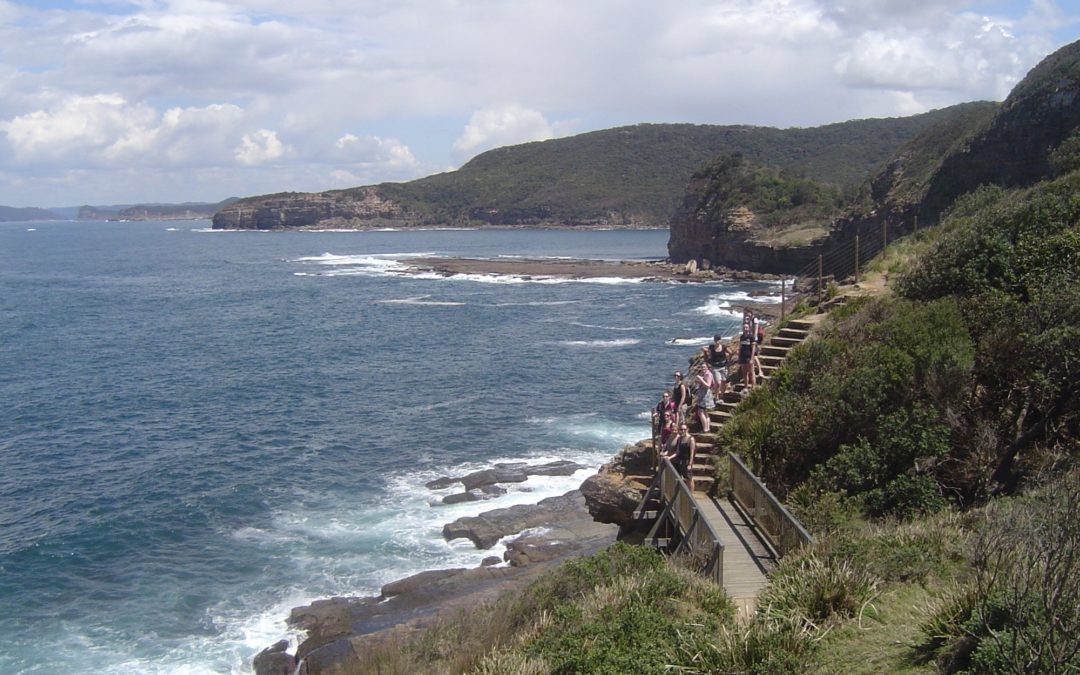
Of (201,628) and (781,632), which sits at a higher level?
(781,632)

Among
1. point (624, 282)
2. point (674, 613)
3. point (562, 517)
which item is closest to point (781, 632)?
point (674, 613)

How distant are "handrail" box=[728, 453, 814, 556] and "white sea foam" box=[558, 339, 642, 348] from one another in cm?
3127

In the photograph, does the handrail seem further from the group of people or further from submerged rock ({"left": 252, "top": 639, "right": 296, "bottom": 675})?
submerged rock ({"left": 252, "top": 639, "right": 296, "bottom": 675})

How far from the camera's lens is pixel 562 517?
21609 millimetres

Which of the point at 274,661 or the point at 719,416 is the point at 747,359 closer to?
the point at 719,416

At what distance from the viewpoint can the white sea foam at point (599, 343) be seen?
4533 centimetres

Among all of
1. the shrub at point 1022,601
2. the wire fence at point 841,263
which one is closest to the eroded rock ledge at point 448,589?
the wire fence at point 841,263

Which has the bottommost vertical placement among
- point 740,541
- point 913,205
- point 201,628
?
point 201,628

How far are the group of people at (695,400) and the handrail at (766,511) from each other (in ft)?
2.61

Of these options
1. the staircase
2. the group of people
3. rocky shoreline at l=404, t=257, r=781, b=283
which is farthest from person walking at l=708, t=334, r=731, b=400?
rocky shoreline at l=404, t=257, r=781, b=283

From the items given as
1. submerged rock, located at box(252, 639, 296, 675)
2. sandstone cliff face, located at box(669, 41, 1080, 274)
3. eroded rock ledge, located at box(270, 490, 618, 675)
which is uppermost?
sandstone cliff face, located at box(669, 41, 1080, 274)

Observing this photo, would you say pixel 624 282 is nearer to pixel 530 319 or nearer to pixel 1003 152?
pixel 530 319

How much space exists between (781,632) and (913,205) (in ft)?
180

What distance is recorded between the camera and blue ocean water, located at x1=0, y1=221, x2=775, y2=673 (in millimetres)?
17969
